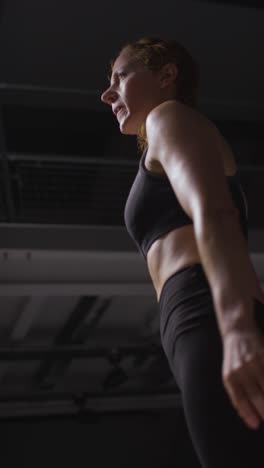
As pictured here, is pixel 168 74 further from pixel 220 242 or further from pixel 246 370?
pixel 246 370

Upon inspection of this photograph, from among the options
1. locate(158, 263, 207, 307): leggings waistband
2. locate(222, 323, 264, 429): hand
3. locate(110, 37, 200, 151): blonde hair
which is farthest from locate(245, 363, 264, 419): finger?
locate(110, 37, 200, 151): blonde hair

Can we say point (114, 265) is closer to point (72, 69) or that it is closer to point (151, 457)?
point (72, 69)

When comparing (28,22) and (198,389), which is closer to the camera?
(198,389)

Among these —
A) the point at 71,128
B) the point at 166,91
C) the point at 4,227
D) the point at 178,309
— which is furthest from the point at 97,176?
the point at 178,309

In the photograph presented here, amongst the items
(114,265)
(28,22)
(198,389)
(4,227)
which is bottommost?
(114,265)

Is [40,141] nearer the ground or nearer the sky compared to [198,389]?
nearer the ground

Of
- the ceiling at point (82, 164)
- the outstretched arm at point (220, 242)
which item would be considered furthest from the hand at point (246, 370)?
the ceiling at point (82, 164)

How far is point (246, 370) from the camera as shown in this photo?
78 centimetres

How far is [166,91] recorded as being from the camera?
1212mm

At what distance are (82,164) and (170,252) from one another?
2976mm

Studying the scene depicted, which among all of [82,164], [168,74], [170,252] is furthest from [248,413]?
[82,164]

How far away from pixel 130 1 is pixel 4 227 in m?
1.18

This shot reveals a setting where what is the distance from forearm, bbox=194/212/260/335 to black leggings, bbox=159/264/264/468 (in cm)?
5

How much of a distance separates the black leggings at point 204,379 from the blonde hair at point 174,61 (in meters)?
0.34
